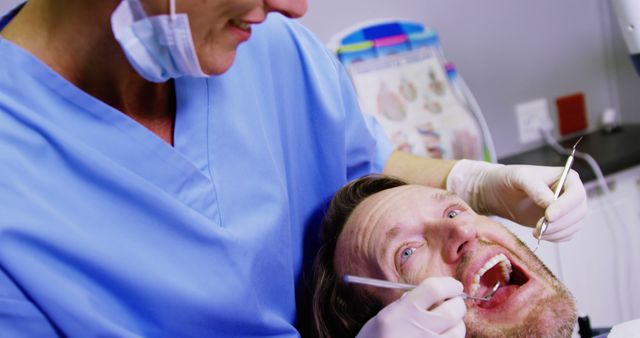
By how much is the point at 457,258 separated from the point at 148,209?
1.76 ft

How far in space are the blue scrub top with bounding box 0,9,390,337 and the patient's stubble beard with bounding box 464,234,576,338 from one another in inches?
12.7

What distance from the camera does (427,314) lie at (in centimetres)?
91

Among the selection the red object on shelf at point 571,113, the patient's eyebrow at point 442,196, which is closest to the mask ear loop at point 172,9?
the patient's eyebrow at point 442,196

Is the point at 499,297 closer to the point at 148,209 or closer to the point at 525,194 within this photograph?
the point at 525,194

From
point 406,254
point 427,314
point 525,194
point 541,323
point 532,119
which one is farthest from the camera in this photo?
point 532,119

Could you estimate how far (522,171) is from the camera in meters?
1.23

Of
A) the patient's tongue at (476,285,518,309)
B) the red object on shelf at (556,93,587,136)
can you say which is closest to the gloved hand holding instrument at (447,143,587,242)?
the patient's tongue at (476,285,518,309)

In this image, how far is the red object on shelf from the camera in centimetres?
232

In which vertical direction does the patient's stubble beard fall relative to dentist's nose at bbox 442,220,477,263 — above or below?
below

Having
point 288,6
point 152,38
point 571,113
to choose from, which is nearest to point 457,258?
point 288,6

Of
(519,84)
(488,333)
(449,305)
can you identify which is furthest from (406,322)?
(519,84)

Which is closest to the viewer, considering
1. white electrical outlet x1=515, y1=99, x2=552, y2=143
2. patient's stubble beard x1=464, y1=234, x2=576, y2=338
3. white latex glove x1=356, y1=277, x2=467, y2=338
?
white latex glove x1=356, y1=277, x2=467, y2=338

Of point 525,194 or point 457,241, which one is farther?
point 525,194

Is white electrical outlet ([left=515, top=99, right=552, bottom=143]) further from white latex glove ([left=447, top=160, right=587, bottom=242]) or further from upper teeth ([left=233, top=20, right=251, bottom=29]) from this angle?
upper teeth ([left=233, top=20, right=251, bottom=29])
